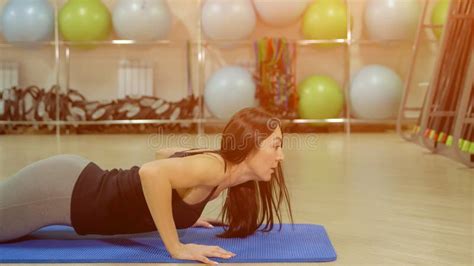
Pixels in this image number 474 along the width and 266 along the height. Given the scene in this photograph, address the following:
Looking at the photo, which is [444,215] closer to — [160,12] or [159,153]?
[159,153]

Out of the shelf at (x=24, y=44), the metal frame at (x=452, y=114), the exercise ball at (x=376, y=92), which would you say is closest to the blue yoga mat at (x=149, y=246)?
the metal frame at (x=452, y=114)

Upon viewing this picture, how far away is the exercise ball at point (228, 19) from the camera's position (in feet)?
18.2

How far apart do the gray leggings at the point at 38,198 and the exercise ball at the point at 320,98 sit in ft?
13.5

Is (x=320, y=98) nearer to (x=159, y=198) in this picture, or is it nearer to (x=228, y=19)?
(x=228, y=19)

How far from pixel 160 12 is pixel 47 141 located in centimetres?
146

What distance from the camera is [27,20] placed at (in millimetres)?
5645

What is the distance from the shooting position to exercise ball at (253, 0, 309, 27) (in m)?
5.75

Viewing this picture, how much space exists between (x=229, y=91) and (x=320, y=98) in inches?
32.0

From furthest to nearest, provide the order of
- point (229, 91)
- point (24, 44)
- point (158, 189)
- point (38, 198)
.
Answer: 1. point (24, 44)
2. point (229, 91)
3. point (38, 198)
4. point (158, 189)

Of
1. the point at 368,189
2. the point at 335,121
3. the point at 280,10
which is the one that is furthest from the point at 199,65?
the point at 368,189

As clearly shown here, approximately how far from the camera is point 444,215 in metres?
2.30

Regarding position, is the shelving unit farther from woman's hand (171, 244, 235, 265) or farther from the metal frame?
woman's hand (171, 244, 235, 265)

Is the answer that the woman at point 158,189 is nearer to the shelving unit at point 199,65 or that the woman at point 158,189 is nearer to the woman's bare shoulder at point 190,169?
the woman's bare shoulder at point 190,169
